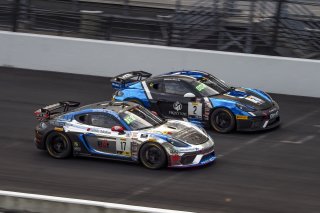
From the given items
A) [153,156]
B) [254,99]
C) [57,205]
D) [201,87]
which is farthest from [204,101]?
[57,205]

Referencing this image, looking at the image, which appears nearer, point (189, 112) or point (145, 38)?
point (189, 112)

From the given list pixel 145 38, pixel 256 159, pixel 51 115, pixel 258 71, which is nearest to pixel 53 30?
pixel 145 38

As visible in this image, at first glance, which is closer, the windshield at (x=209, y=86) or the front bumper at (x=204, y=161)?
the front bumper at (x=204, y=161)

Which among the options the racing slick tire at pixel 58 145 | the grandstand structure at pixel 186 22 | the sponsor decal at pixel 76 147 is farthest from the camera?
the grandstand structure at pixel 186 22

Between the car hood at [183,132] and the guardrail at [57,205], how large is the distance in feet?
12.6

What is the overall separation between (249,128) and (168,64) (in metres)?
6.22

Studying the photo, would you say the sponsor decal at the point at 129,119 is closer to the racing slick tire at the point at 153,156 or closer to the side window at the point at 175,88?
the racing slick tire at the point at 153,156

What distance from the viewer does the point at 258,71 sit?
21469 mm

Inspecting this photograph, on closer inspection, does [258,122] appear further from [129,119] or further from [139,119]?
[129,119]

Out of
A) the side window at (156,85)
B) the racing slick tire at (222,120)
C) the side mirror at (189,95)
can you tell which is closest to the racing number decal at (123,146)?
the side mirror at (189,95)

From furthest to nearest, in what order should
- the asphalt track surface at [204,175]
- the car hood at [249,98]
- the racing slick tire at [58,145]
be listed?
the car hood at [249,98], the racing slick tire at [58,145], the asphalt track surface at [204,175]

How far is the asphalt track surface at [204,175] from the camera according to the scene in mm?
12234

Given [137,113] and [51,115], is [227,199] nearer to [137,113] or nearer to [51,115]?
[137,113]

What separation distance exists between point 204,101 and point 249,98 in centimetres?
106
